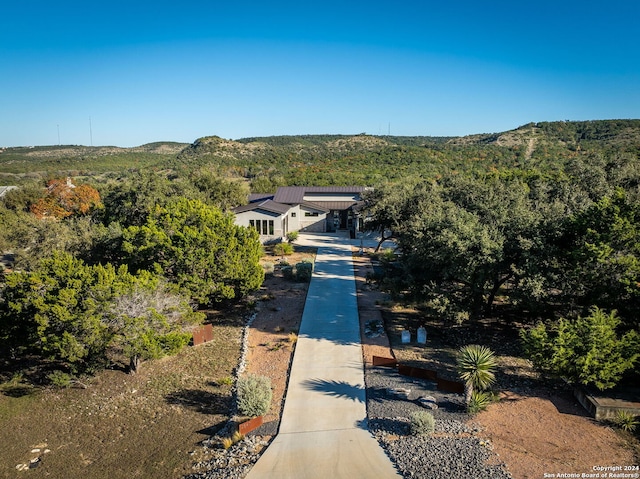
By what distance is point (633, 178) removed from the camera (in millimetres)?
31188

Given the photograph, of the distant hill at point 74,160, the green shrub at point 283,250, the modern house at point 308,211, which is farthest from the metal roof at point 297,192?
the distant hill at point 74,160

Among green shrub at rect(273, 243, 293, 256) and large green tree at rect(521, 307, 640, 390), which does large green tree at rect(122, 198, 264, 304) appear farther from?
large green tree at rect(521, 307, 640, 390)

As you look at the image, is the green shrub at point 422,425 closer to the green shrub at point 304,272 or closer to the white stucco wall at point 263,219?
the green shrub at point 304,272

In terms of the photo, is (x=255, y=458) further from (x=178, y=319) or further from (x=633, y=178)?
(x=633, y=178)

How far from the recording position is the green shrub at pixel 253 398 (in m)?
12.5

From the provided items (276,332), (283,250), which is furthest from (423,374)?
(283,250)

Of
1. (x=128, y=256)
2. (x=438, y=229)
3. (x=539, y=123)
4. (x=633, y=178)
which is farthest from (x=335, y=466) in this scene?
(x=539, y=123)

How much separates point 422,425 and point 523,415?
3.31 metres

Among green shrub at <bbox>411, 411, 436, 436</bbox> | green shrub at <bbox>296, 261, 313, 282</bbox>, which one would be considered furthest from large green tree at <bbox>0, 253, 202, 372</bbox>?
green shrub at <bbox>296, 261, 313, 282</bbox>

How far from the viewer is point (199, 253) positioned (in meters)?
19.0

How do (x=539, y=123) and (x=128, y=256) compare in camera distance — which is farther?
(x=539, y=123)

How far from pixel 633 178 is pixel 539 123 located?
71393 mm

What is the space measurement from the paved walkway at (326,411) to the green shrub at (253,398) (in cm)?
69

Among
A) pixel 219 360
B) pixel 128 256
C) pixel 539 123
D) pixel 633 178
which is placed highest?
pixel 539 123
